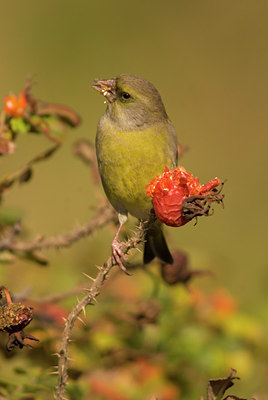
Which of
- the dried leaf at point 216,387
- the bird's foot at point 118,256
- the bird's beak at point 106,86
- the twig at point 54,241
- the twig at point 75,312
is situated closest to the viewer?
the dried leaf at point 216,387

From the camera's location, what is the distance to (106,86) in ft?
10.2

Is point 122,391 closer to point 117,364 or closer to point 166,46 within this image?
point 117,364

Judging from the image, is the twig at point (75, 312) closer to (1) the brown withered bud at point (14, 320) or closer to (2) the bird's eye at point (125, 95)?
(1) the brown withered bud at point (14, 320)

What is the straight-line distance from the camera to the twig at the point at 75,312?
6.02 feet

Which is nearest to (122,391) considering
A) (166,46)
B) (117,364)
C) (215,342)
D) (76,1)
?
(117,364)

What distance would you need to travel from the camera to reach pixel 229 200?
718 cm

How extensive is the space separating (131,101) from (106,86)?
0.13m

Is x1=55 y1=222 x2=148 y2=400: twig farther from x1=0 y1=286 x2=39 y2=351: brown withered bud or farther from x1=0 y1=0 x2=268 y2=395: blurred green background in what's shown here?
x1=0 y1=0 x2=268 y2=395: blurred green background

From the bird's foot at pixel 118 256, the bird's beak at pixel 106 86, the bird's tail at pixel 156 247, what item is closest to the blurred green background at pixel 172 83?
the bird's tail at pixel 156 247

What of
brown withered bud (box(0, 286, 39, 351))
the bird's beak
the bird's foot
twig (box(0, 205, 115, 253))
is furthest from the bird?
brown withered bud (box(0, 286, 39, 351))

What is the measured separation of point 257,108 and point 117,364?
6.03 metres

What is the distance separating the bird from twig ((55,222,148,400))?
0.87 metres

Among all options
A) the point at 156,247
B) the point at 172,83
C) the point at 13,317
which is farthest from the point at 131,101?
the point at 172,83

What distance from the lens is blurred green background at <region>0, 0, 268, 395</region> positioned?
263 inches
